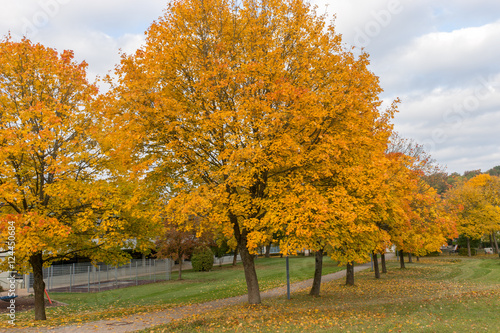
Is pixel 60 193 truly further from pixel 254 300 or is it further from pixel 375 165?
pixel 375 165

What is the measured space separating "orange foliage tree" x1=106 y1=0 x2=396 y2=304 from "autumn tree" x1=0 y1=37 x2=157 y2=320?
1427 mm

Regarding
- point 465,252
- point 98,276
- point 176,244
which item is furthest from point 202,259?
point 465,252

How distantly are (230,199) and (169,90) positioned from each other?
4.30 metres

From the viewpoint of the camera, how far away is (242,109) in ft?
33.5

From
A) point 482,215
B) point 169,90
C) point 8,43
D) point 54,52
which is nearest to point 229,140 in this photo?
point 169,90

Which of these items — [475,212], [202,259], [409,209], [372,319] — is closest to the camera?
[372,319]

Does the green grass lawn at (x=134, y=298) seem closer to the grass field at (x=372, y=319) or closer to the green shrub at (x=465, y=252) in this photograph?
the grass field at (x=372, y=319)

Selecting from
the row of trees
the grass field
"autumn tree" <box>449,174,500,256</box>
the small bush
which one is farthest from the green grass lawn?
the small bush

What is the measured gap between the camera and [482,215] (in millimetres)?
42406

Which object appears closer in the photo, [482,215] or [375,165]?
[375,165]

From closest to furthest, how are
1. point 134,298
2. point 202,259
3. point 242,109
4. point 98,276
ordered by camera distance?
point 242,109
point 134,298
point 98,276
point 202,259

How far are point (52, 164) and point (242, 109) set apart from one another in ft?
19.9

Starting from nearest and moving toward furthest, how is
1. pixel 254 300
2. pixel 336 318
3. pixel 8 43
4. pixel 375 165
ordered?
1. pixel 336 318
2. pixel 375 165
3. pixel 8 43
4. pixel 254 300

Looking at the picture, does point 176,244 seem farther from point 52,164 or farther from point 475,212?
point 475,212
